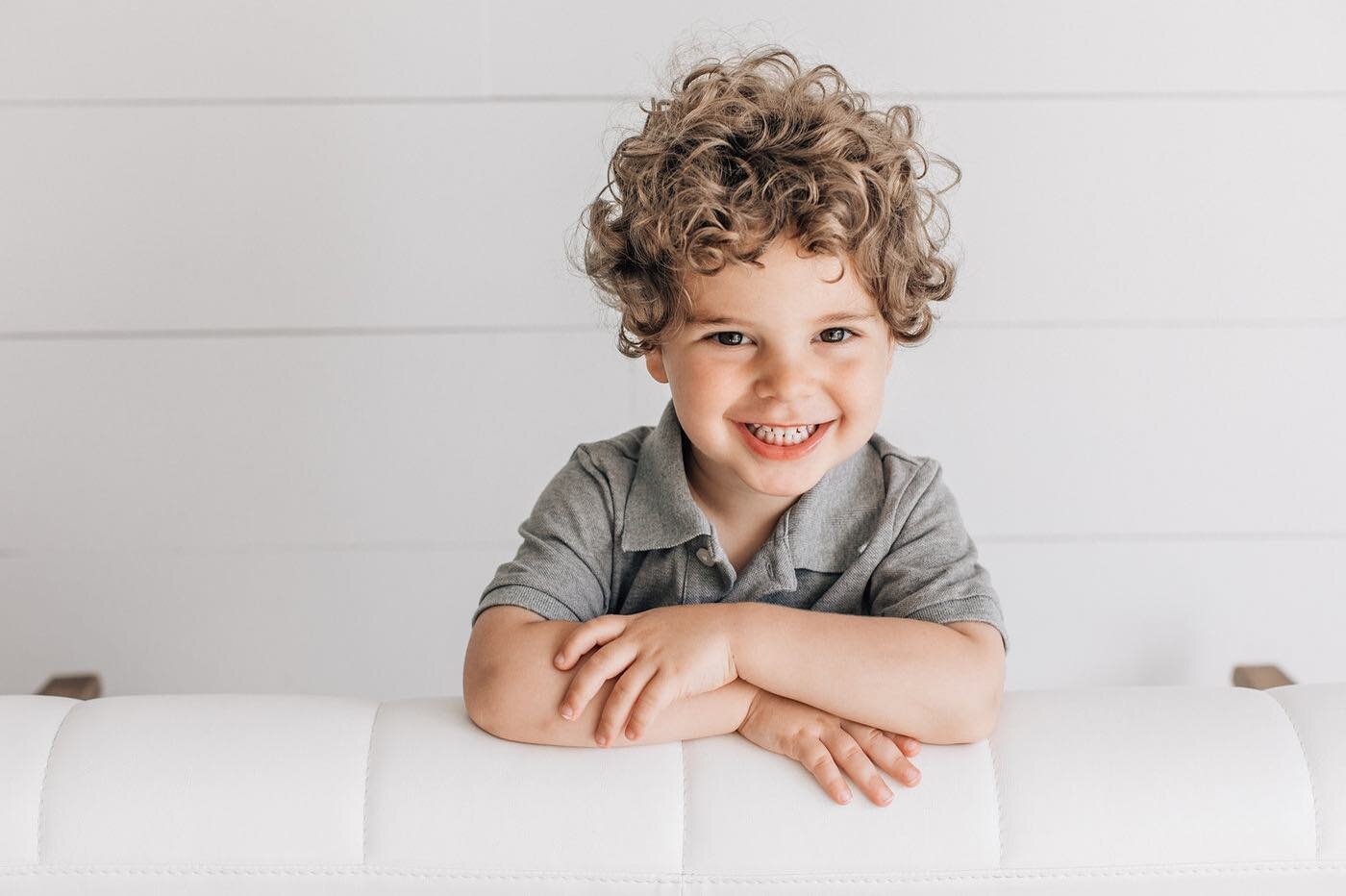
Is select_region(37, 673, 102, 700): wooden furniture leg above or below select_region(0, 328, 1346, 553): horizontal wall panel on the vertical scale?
below

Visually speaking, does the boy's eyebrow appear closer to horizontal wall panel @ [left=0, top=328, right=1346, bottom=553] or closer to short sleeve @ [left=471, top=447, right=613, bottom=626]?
short sleeve @ [left=471, top=447, right=613, bottom=626]

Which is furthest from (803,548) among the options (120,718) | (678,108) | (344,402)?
(344,402)

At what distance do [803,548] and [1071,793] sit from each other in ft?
0.98

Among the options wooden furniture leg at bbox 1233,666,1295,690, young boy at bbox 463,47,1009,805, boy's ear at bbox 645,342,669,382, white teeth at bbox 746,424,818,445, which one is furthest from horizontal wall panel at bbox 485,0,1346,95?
wooden furniture leg at bbox 1233,666,1295,690

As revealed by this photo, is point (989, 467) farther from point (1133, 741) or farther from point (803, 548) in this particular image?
point (1133, 741)

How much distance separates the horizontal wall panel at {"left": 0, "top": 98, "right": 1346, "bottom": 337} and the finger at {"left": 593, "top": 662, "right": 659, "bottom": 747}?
1.98 ft

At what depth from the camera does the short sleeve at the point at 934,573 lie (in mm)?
865

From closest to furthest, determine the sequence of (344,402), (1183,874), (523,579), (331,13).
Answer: (1183,874) → (523,579) → (331,13) → (344,402)

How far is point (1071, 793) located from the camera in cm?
71

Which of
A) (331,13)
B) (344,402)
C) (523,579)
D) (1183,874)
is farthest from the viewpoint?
(344,402)

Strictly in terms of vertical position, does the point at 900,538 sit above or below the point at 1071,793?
above

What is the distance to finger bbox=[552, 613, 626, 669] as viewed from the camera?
2.60 feet

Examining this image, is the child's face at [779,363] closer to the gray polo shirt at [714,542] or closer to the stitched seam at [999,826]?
the gray polo shirt at [714,542]

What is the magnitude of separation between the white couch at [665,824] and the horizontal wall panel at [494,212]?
670 mm
